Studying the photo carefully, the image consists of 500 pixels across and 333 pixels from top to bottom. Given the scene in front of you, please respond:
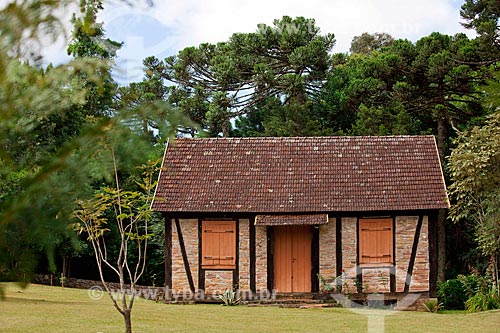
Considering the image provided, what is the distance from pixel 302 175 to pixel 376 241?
8.27 ft

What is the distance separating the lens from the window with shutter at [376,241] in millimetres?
18031

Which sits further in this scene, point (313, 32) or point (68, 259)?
point (313, 32)

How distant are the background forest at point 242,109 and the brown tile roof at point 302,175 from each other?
3.41ft

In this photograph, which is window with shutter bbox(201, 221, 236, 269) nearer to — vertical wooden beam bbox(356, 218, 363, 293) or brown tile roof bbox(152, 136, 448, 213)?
brown tile roof bbox(152, 136, 448, 213)

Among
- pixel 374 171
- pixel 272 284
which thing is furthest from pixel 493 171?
pixel 272 284

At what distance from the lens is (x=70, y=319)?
44.2 ft

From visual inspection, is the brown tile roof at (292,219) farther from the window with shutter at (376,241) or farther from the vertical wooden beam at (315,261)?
the window with shutter at (376,241)

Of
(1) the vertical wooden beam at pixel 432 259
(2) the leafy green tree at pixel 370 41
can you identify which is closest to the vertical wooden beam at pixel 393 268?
(1) the vertical wooden beam at pixel 432 259

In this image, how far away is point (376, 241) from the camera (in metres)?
18.1

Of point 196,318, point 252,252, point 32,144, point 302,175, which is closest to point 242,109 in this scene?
point 302,175

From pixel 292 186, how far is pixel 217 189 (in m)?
1.86

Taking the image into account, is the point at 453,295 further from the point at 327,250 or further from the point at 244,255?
the point at 244,255

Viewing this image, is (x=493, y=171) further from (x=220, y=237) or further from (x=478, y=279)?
(x=220, y=237)

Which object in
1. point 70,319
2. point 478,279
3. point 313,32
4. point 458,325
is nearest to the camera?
point 70,319
